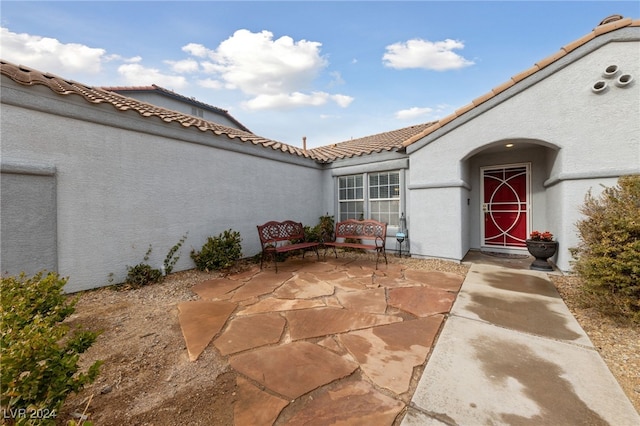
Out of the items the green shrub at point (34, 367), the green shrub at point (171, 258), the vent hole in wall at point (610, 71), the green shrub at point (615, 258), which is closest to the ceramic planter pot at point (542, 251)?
the green shrub at point (615, 258)

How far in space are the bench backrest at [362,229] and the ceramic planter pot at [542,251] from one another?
322cm

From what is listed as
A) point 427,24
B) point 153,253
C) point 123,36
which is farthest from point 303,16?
point 153,253

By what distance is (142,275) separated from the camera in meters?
4.70

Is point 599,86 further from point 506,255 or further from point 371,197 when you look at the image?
point 371,197

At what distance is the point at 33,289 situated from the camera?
180 cm

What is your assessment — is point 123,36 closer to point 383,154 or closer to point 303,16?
point 303,16

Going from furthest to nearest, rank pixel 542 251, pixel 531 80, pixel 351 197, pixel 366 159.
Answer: pixel 351 197 → pixel 366 159 → pixel 542 251 → pixel 531 80

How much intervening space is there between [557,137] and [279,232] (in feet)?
21.9

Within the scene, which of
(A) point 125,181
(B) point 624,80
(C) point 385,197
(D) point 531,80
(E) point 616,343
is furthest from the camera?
(C) point 385,197

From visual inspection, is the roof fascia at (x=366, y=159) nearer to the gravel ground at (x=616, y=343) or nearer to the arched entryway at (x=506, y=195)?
the arched entryway at (x=506, y=195)

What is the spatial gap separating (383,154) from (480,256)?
13.5 feet

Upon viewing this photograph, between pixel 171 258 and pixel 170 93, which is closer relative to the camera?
pixel 171 258

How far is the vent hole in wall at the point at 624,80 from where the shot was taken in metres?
4.38

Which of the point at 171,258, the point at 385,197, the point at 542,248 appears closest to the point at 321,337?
the point at 171,258
